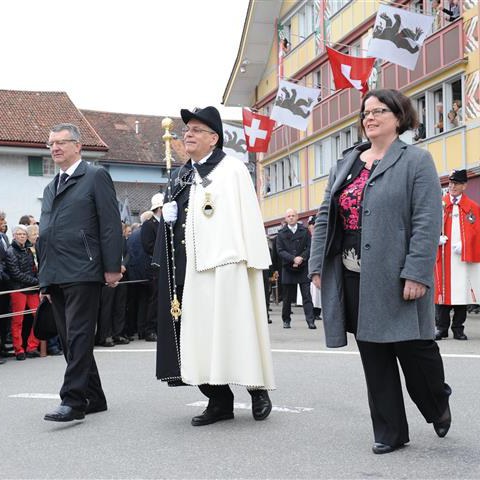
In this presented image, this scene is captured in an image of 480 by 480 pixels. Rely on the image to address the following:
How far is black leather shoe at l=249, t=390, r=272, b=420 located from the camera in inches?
268

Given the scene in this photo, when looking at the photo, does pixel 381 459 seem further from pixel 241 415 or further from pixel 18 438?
pixel 18 438

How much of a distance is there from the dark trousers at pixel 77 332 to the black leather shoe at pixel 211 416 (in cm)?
90

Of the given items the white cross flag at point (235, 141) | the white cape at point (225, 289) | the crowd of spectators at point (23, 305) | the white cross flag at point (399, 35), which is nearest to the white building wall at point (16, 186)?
the white cross flag at point (235, 141)

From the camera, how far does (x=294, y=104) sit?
95.9ft

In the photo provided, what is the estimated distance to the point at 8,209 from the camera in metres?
52.3

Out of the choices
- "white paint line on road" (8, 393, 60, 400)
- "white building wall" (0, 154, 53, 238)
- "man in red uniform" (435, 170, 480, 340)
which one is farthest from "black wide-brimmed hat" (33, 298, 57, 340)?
"white building wall" (0, 154, 53, 238)

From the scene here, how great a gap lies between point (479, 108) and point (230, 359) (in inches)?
824

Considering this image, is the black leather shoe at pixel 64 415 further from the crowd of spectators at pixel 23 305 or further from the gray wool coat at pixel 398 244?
the crowd of spectators at pixel 23 305

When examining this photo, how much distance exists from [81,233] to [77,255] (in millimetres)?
167

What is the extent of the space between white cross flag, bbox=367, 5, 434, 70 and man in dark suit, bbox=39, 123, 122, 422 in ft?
50.9

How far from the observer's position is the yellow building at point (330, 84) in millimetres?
26891

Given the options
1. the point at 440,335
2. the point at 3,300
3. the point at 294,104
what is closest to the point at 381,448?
the point at 440,335

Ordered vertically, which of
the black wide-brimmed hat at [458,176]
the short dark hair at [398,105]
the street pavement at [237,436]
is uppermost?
the black wide-brimmed hat at [458,176]

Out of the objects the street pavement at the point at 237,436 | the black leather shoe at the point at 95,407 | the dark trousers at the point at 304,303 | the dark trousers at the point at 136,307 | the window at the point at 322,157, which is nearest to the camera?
the street pavement at the point at 237,436
